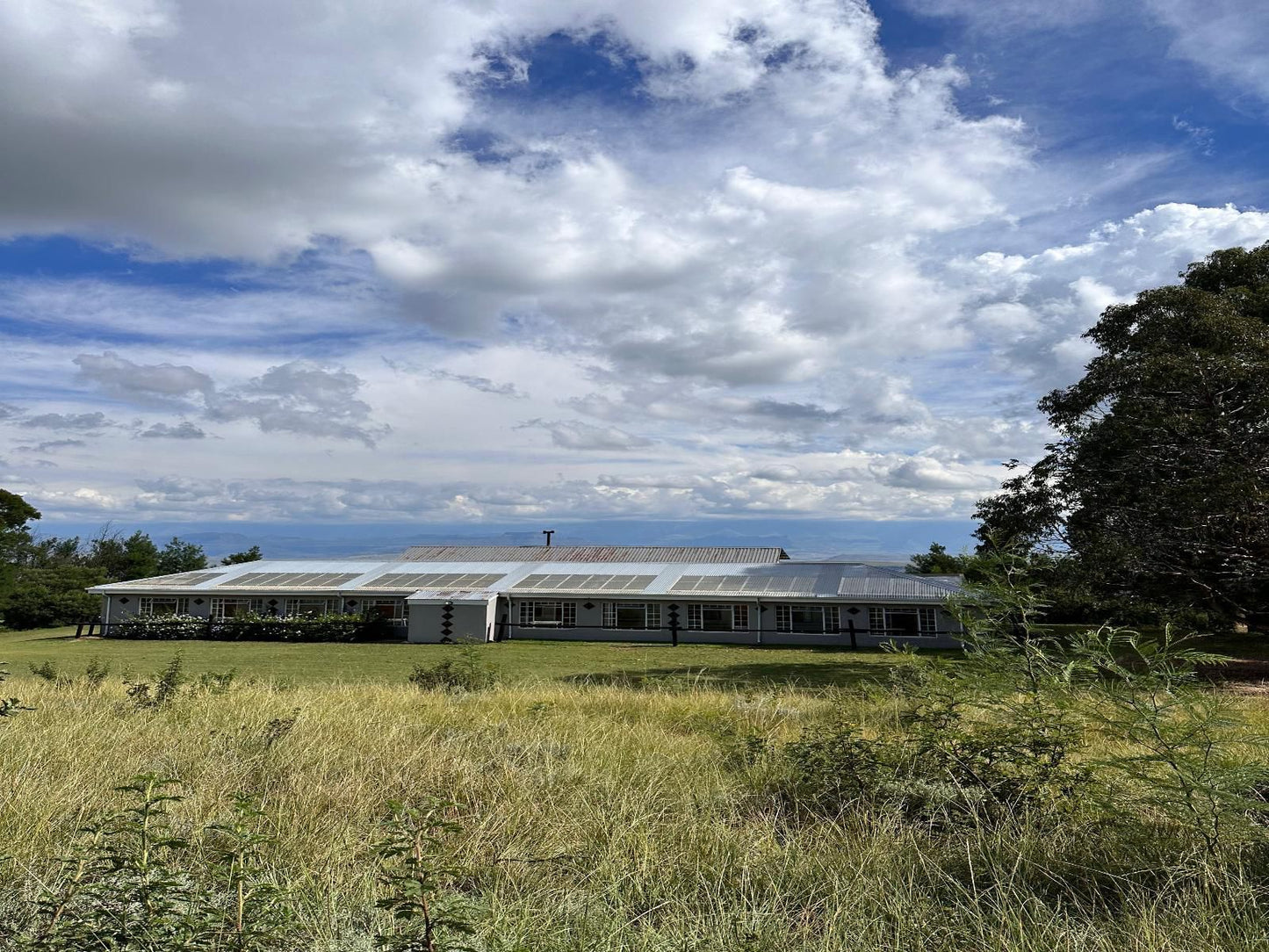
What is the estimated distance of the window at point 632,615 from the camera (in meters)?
35.7

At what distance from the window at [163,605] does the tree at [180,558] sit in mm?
19699

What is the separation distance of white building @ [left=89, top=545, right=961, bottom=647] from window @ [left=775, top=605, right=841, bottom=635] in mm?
45

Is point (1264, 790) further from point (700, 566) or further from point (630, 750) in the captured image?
point (700, 566)

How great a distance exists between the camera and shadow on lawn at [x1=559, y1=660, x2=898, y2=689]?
61.0 feet

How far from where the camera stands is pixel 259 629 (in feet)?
120

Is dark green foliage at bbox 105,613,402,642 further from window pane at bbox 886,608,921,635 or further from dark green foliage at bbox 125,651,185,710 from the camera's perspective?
dark green foliage at bbox 125,651,185,710

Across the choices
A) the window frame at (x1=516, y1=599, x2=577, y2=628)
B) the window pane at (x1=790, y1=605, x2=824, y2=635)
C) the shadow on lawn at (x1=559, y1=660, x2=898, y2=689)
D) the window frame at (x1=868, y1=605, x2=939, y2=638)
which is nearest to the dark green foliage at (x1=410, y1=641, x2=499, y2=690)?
the shadow on lawn at (x1=559, y1=660, x2=898, y2=689)

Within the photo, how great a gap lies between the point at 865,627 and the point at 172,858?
31.5 m

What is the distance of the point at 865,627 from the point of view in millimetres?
33281

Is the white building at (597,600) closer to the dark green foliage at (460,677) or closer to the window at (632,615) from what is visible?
the window at (632,615)

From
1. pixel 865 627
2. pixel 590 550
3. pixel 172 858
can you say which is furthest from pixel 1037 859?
pixel 590 550

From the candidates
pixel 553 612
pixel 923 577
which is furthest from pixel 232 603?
pixel 923 577

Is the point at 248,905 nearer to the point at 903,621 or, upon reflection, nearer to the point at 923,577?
the point at 903,621

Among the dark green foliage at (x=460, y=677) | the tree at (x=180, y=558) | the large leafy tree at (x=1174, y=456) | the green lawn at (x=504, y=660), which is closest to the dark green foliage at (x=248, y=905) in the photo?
the dark green foliage at (x=460, y=677)
